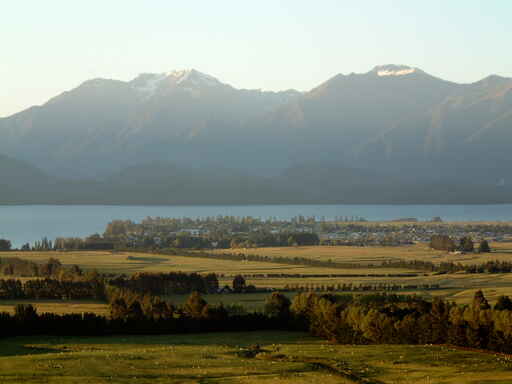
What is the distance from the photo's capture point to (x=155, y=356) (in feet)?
159

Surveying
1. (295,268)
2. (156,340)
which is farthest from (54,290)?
(295,268)

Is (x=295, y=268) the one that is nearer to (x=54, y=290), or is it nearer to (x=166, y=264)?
(x=166, y=264)

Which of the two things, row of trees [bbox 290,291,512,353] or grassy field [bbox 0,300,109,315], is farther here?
grassy field [bbox 0,300,109,315]

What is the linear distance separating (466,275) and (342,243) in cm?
7446

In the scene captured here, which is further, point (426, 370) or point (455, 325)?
point (455, 325)

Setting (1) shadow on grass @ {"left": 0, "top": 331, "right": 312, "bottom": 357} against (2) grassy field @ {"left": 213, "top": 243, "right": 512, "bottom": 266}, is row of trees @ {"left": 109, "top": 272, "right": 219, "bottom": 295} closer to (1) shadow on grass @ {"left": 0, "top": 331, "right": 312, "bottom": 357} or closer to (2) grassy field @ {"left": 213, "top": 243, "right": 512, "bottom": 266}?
(1) shadow on grass @ {"left": 0, "top": 331, "right": 312, "bottom": 357}

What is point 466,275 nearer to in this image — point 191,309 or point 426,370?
point 191,309

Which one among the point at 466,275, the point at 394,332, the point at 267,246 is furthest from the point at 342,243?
the point at 394,332

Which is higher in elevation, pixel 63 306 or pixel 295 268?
pixel 295 268

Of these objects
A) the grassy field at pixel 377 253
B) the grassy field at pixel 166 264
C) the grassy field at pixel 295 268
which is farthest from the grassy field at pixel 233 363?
the grassy field at pixel 377 253

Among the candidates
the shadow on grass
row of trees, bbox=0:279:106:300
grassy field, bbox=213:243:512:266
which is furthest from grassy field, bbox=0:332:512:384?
grassy field, bbox=213:243:512:266

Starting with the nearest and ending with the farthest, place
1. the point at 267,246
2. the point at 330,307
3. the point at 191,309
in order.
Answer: the point at 330,307 → the point at 191,309 → the point at 267,246

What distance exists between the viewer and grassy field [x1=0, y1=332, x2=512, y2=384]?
41281 millimetres

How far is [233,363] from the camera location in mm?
46156
